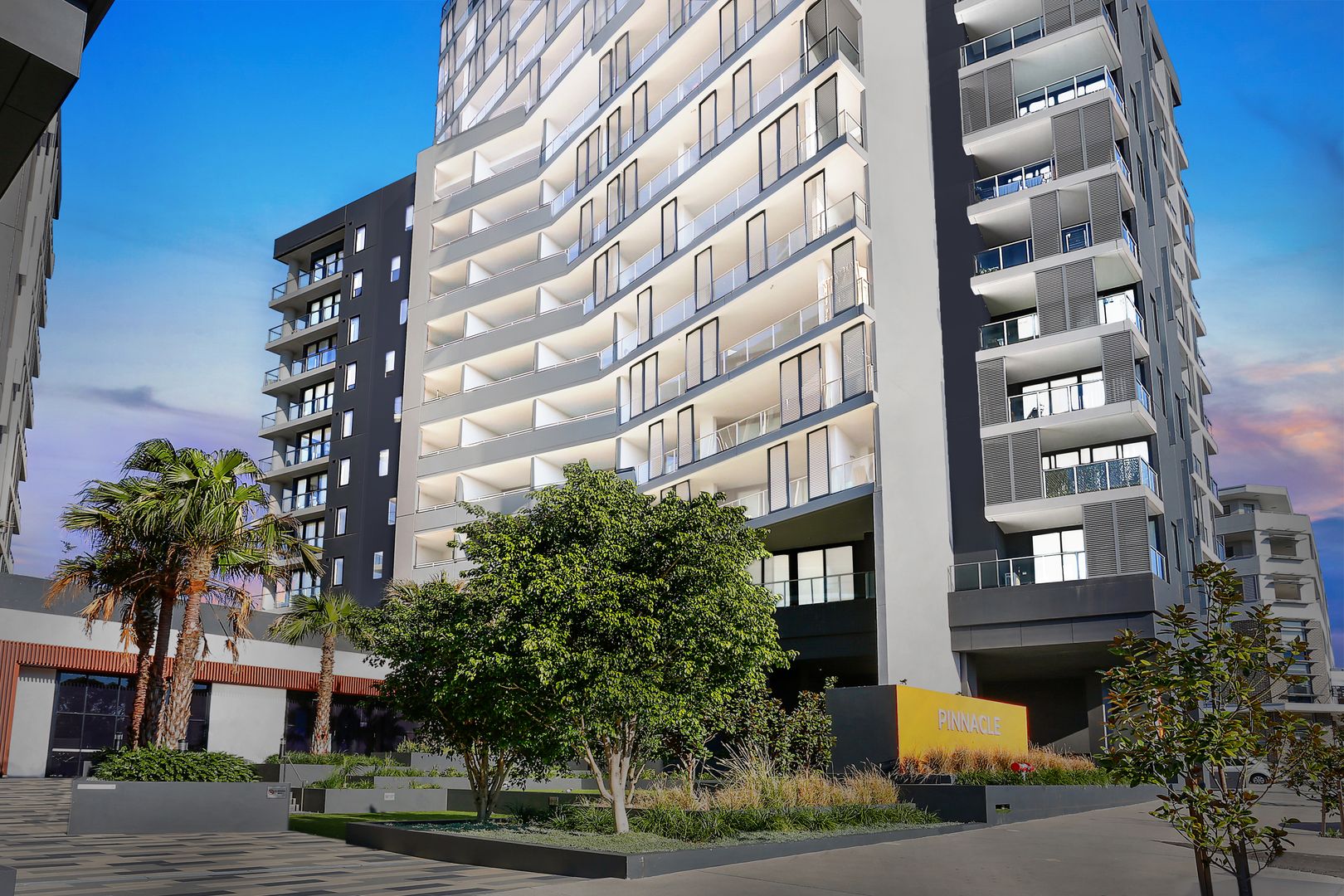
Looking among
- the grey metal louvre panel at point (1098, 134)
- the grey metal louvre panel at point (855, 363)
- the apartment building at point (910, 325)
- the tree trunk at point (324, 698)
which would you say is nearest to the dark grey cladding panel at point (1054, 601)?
the apartment building at point (910, 325)

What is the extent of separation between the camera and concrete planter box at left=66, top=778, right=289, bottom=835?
64.6 ft

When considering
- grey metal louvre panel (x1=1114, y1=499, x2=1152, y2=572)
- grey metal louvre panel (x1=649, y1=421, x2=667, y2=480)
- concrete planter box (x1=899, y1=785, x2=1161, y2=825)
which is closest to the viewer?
concrete planter box (x1=899, y1=785, x2=1161, y2=825)

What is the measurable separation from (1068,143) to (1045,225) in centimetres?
332

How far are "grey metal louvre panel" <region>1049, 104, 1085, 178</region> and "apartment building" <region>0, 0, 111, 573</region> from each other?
1297 inches

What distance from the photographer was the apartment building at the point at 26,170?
5.03 meters

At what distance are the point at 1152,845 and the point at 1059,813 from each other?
7184 mm

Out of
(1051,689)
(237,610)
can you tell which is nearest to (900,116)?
(1051,689)

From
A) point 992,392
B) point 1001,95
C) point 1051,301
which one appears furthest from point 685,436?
Answer: point 1001,95

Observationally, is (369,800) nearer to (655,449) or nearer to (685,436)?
(685,436)

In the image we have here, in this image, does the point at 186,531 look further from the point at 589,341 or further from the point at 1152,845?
the point at 589,341

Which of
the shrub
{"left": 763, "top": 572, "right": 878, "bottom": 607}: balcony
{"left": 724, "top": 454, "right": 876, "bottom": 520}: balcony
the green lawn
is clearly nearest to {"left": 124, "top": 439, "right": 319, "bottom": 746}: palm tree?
the shrub

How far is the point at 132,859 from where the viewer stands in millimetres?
15773

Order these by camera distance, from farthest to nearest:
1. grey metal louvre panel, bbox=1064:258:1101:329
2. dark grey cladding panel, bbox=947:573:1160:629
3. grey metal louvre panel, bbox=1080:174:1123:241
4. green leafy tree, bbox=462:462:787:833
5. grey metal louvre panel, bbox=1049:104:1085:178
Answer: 1. grey metal louvre panel, bbox=1049:104:1085:178
2. grey metal louvre panel, bbox=1080:174:1123:241
3. grey metal louvre panel, bbox=1064:258:1101:329
4. dark grey cladding panel, bbox=947:573:1160:629
5. green leafy tree, bbox=462:462:787:833

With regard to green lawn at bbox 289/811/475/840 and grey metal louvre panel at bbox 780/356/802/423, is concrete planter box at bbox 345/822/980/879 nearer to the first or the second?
green lawn at bbox 289/811/475/840
